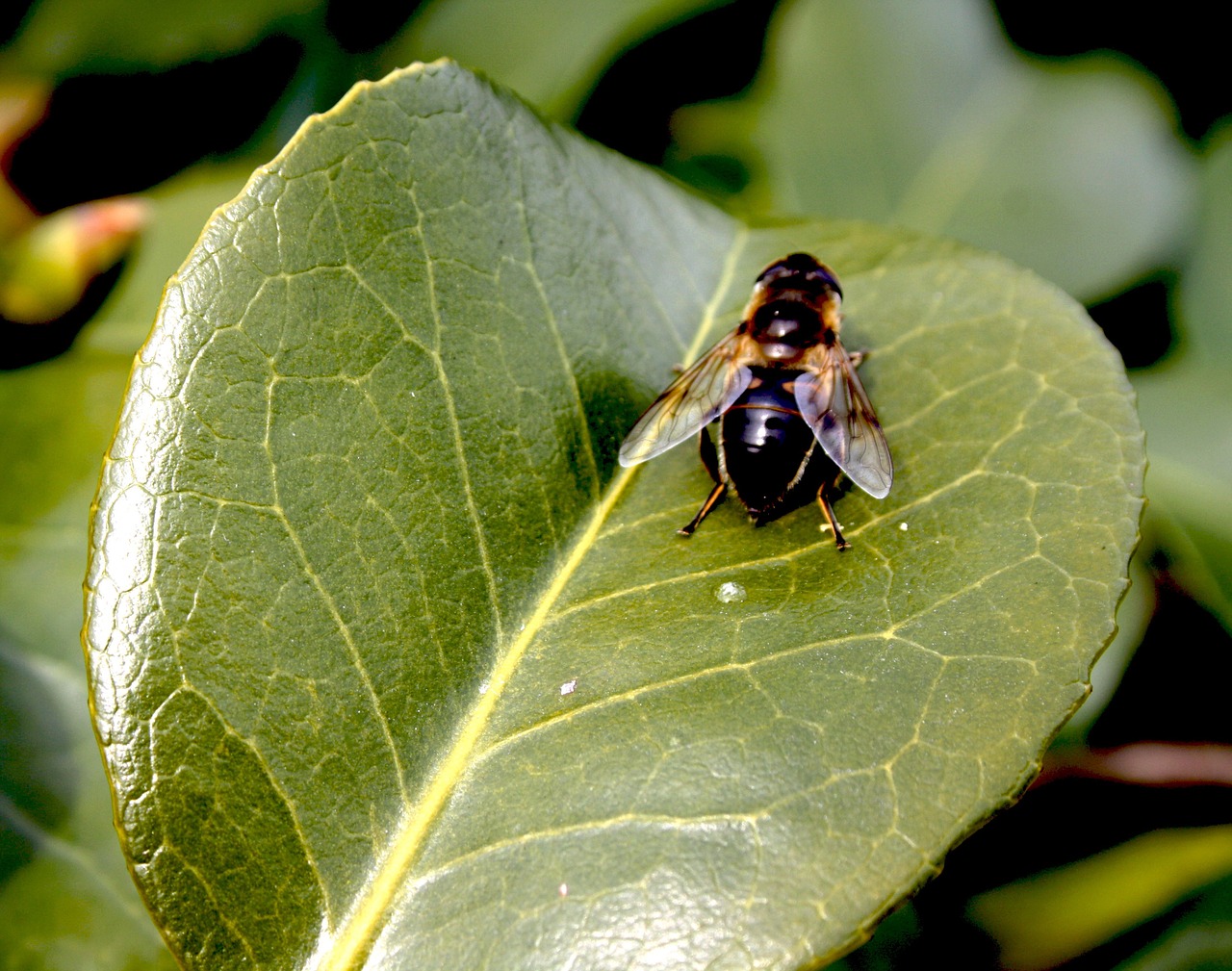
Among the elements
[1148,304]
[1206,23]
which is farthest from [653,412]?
[1206,23]

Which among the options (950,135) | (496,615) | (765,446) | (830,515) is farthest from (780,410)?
(950,135)

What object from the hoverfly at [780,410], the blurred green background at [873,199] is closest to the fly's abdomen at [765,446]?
the hoverfly at [780,410]

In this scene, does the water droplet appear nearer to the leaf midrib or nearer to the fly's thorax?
the leaf midrib

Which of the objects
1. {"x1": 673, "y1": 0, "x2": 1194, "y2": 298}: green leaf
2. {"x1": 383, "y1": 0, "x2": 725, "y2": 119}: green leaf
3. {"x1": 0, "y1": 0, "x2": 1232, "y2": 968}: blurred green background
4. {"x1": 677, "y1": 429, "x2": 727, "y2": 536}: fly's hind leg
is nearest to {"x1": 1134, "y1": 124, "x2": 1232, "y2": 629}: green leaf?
{"x1": 0, "y1": 0, "x2": 1232, "y2": 968}: blurred green background

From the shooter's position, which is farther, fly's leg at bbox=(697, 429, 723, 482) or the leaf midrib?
fly's leg at bbox=(697, 429, 723, 482)

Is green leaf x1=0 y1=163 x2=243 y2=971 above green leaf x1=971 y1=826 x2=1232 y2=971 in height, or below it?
above

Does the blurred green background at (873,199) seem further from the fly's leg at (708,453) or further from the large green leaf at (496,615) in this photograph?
the large green leaf at (496,615)

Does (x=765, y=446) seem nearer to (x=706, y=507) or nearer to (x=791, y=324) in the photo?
(x=706, y=507)
